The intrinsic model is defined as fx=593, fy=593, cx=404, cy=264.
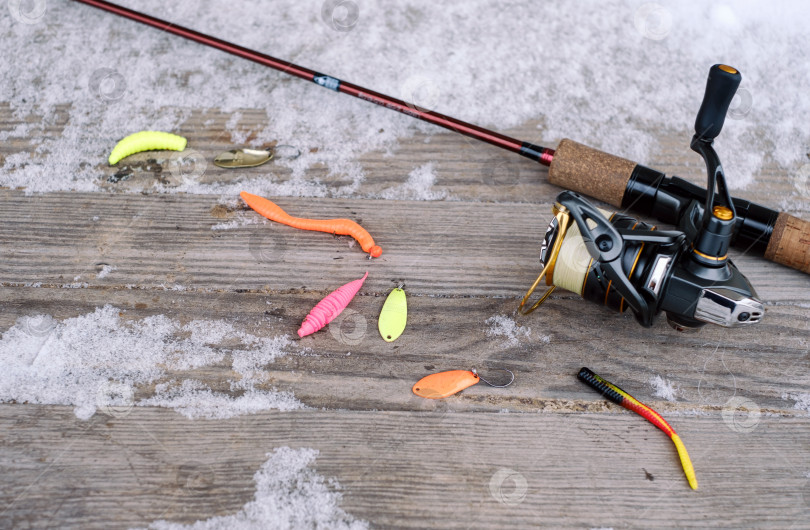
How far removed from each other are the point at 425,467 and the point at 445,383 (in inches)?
8.1

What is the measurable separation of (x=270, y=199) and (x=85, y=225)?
1.79ft

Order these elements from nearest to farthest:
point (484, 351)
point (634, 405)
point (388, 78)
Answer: point (634, 405) < point (484, 351) < point (388, 78)

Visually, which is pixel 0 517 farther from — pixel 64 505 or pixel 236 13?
pixel 236 13

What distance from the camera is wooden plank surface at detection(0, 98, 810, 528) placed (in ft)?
4.33

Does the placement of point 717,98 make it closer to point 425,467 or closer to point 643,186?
point 643,186

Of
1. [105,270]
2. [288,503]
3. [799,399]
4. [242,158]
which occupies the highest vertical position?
[242,158]

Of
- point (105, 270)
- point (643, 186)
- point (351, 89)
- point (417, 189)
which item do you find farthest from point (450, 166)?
point (105, 270)

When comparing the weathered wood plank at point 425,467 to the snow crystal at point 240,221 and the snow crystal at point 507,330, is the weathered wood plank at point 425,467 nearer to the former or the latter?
the snow crystal at point 507,330

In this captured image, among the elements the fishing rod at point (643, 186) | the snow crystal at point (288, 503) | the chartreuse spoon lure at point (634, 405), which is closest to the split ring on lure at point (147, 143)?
the fishing rod at point (643, 186)

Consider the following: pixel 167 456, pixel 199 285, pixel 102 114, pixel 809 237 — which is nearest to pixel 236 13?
pixel 102 114

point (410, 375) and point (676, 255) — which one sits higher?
point (676, 255)

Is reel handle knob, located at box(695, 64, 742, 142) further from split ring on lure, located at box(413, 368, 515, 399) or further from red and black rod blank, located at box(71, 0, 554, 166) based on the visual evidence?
split ring on lure, located at box(413, 368, 515, 399)

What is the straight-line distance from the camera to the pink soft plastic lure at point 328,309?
4.99 feet

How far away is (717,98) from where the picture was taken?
1306 mm
